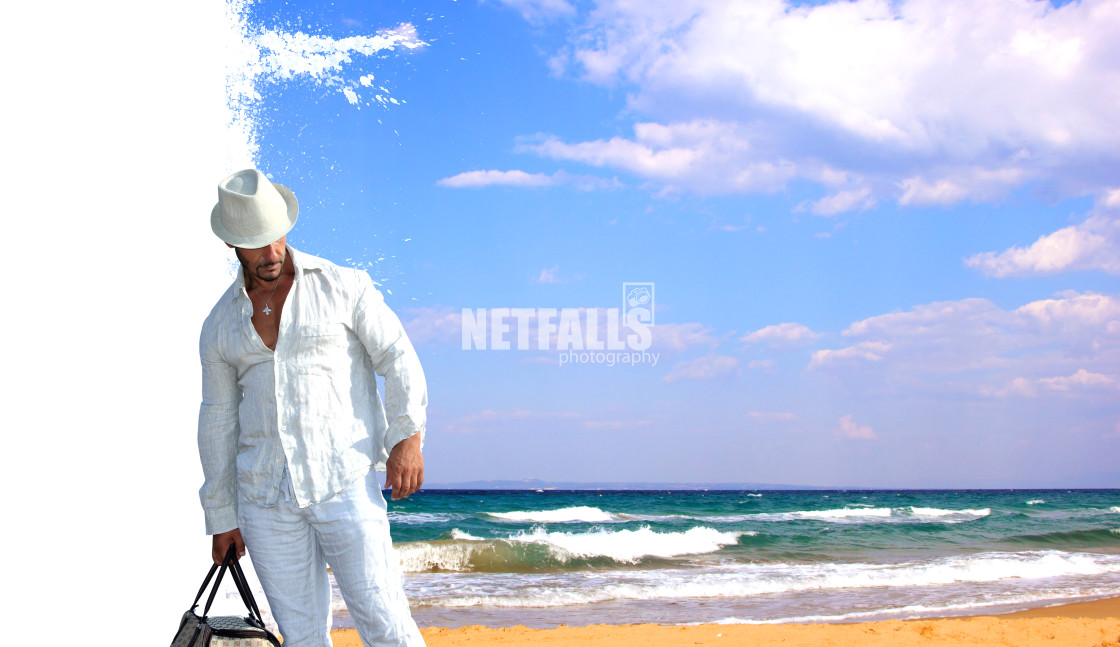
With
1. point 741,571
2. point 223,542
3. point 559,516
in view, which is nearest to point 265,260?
point 223,542

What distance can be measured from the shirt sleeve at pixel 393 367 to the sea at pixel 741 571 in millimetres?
3758

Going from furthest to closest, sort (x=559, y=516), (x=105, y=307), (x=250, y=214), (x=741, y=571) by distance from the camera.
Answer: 1. (x=559, y=516)
2. (x=741, y=571)
3. (x=105, y=307)
4. (x=250, y=214)

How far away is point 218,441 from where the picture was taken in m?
1.71

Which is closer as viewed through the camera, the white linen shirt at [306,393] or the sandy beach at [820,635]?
the white linen shirt at [306,393]

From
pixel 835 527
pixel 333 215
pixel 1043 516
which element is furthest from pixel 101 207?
pixel 1043 516

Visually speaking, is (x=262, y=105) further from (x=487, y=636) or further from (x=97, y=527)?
(x=487, y=636)

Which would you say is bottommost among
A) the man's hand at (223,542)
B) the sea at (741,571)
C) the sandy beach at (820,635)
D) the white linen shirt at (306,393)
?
the sea at (741,571)

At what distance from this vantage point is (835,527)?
48.6ft

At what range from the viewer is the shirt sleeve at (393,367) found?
5.40ft

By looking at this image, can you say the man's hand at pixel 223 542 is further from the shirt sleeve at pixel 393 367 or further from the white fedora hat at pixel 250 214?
the white fedora hat at pixel 250 214

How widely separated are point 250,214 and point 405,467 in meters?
0.59

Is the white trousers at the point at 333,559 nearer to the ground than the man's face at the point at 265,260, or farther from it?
nearer to the ground

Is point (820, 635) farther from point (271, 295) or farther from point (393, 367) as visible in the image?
point (271, 295)

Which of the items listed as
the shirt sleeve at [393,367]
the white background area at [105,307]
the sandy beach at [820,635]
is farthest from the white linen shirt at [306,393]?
the sandy beach at [820,635]
